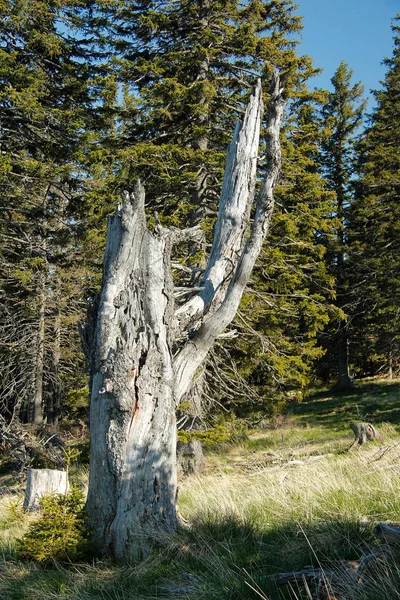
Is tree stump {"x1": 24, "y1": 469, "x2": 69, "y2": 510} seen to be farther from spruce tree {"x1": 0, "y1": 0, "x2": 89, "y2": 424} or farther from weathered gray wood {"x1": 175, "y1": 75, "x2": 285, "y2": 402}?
spruce tree {"x1": 0, "y1": 0, "x2": 89, "y2": 424}

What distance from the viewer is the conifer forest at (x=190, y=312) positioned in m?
4.53

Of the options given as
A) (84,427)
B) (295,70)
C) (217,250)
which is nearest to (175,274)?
(217,250)

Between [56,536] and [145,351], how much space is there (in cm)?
193

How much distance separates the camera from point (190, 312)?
607 centimetres

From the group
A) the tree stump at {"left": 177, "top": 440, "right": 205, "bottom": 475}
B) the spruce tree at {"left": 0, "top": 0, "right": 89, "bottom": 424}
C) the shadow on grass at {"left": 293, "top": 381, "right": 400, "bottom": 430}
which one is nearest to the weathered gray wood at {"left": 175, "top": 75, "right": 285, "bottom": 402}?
the tree stump at {"left": 177, "top": 440, "right": 205, "bottom": 475}

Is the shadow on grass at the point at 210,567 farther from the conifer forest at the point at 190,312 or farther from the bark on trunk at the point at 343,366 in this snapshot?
the bark on trunk at the point at 343,366

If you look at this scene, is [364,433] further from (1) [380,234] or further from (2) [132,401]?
(1) [380,234]

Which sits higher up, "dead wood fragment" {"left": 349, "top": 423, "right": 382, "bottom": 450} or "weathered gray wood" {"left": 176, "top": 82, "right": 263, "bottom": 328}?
"weathered gray wood" {"left": 176, "top": 82, "right": 263, "bottom": 328}

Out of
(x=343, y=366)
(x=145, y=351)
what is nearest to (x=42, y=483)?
(x=145, y=351)

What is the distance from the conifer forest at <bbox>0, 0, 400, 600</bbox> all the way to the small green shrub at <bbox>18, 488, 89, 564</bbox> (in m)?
0.02

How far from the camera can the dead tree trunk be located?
195 inches

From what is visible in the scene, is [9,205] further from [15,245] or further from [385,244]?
[385,244]

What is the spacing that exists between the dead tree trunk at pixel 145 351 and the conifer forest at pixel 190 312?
0.02 meters

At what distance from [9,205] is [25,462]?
739cm
